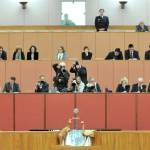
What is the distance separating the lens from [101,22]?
23812 mm

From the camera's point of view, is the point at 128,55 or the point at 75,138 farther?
the point at 128,55

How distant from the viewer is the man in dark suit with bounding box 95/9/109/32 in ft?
77.3

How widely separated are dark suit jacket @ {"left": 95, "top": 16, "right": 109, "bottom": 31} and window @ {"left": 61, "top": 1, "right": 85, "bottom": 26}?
2398mm

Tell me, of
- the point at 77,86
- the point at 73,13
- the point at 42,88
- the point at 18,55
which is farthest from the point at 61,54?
the point at 73,13

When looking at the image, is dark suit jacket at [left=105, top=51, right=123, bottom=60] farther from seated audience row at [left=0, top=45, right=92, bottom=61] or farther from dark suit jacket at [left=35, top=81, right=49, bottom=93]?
dark suit jacket at [left=35, top=81, right=49, bottom=93]

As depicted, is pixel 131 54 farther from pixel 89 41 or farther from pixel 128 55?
pixel 89 41

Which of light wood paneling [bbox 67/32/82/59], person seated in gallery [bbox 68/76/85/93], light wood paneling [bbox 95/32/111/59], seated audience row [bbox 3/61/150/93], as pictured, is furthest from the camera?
light wood paneling [bbox 67/32/82/59]

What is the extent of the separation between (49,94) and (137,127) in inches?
101

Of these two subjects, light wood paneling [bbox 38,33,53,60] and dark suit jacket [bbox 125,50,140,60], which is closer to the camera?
dark suit jacket [bbox 125,50,140,60]

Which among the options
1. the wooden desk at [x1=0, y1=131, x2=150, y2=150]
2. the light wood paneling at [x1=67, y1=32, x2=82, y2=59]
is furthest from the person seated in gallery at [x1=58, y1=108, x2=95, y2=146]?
the light wood paneling at [x1=67, y1=32, x2=82, y2=59]

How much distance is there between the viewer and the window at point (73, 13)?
26.3 metres

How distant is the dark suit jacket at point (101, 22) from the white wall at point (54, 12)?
234cm

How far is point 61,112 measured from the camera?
16.8 metres

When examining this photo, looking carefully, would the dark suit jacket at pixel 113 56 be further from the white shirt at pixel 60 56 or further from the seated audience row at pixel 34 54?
the white shirt at pixel 60 56
